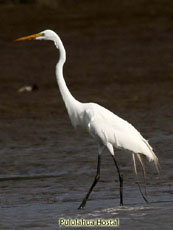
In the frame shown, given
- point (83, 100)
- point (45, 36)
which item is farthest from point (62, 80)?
point (83, 100)

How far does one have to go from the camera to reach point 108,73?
15953 mm

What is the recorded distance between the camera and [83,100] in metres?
13.5

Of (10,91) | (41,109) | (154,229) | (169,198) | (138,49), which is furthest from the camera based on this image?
(138,49)

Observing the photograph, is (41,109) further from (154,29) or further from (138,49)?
(154,29)

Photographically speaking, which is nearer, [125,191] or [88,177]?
[125,191]

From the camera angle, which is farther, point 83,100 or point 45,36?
point 83,100

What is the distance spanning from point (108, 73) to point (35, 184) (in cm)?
778

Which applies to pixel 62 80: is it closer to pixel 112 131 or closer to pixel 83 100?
pixel 112 131

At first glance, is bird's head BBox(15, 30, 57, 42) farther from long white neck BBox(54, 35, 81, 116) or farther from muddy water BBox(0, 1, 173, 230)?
muddy water BBox(0, 1, 173, 230)

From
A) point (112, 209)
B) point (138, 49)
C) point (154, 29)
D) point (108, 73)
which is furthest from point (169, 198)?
point (154, 29)

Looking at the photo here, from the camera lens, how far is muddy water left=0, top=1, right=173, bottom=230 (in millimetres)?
7391

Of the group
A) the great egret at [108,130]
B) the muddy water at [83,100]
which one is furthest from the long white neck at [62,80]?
the muddy water at [83,100]

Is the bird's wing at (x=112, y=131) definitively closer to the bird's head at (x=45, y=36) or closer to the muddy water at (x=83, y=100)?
the muddy water at (x=83, y=100)

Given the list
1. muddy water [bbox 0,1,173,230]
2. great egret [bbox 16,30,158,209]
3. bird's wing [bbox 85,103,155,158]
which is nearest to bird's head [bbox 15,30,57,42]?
great egret [bbox 16,30,158,209]
